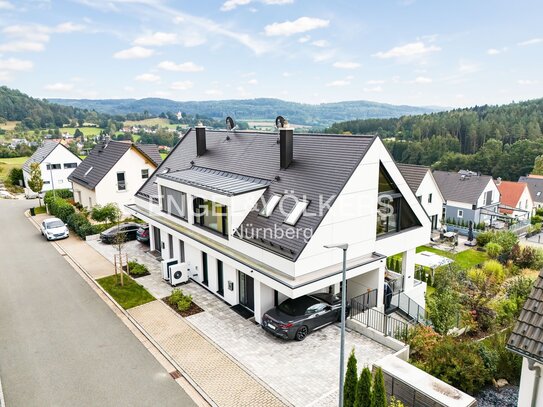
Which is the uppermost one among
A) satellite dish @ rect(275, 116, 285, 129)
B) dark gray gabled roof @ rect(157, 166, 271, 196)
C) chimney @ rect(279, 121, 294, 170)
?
satellite dish @ rect(275, 116, 285, 129)

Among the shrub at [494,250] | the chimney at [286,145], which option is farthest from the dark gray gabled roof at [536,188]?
the chimney at [286,145]

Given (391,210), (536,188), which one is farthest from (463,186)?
(391,210)

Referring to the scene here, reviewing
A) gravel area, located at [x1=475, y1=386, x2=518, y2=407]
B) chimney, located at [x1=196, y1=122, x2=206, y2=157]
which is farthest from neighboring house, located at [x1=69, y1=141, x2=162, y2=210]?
gravel area, located at [x1=475, y1=386, x2=518, y2=407]

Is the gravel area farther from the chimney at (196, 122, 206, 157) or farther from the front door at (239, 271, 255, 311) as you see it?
the chimney at (196, 122, 206, 157)

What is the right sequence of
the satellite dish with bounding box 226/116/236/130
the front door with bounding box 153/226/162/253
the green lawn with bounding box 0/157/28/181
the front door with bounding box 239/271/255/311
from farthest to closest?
the green lawn with bounding box 0/157/28/181
the satellite dish with bounding box 226/116/236/130
the front door with bounding box 153/226/162/253
the front door with bounding box 239/271/255/311

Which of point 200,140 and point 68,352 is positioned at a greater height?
point 200,140

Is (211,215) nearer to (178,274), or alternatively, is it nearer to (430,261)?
(178,274)

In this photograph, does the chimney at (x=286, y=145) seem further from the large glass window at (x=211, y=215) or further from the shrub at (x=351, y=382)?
the shrub at (x=351, y=382)
